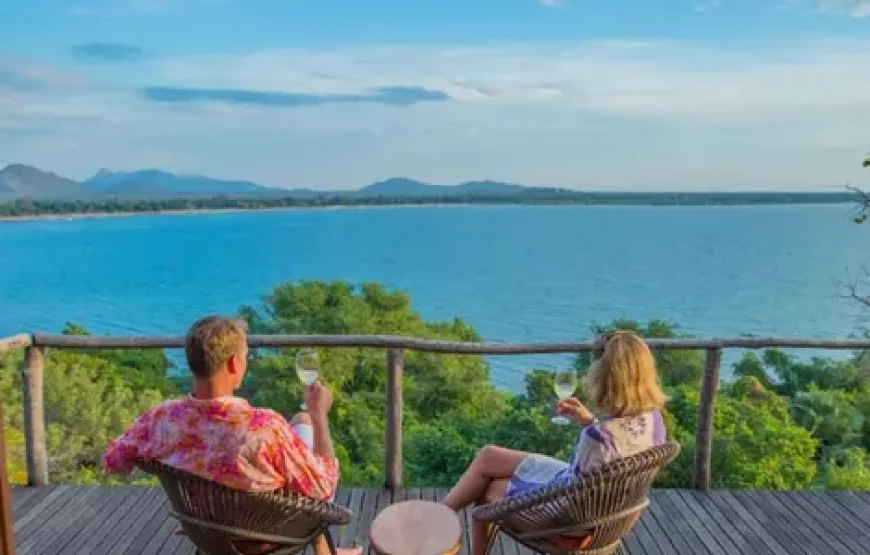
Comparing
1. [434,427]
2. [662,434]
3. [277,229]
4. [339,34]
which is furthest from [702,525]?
[277,229]

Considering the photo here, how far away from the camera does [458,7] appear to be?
73.2ft

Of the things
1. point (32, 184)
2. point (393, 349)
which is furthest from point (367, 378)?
point (32, 184)

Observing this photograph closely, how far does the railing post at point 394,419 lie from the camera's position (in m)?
3.92

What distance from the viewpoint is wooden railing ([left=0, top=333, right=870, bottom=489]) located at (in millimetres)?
3814

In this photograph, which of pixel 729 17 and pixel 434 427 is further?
pixel 729 17

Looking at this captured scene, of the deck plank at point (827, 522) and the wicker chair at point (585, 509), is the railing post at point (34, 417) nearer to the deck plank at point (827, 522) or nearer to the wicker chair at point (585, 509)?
→ the wicker chair at point (585, 509)

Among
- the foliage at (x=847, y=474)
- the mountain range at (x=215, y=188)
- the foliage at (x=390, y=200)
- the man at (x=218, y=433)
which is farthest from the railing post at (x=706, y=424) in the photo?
the foliage at (x=390, y=200)

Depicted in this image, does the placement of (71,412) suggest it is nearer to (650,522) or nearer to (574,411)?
(650,522)

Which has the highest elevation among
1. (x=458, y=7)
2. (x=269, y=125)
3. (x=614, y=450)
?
(x=458, y=7)

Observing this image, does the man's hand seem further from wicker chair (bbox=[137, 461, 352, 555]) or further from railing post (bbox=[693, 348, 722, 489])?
railing post (bbox=[693, 348, 722, 489])

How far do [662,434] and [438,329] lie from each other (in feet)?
67.6

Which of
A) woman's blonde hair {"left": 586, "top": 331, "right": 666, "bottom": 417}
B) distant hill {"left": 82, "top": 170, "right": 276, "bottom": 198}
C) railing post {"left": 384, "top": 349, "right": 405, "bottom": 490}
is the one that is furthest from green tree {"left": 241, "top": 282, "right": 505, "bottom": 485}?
distant hill {"left": 82, "top": 170, "right": 276, "bottom": 198}

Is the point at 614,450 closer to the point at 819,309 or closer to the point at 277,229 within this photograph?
the point at 819,309

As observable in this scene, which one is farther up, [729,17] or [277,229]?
[729,17]
